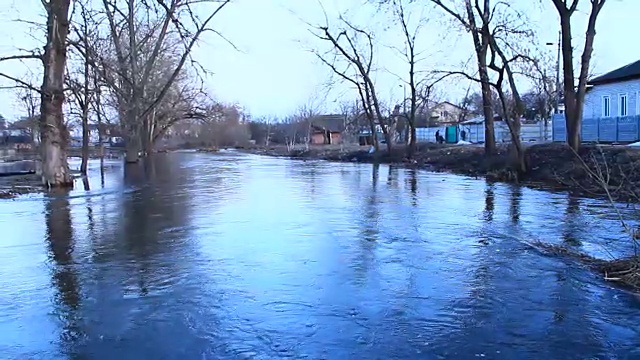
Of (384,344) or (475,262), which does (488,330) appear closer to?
(384,344)

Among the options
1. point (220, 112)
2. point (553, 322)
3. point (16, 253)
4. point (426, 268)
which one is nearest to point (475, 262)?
point (426, 268)

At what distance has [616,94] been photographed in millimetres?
38406

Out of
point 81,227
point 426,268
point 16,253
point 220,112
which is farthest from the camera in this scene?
point 220,112

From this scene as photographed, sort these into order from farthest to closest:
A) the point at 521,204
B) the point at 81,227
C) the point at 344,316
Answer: the point at 521,204 < the point at 81,227 < the point at 344,316

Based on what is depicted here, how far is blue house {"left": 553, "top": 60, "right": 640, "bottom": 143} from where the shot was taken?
30.9 metres

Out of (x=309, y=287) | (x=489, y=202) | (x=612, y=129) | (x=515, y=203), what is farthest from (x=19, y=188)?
(x=612, y=129)

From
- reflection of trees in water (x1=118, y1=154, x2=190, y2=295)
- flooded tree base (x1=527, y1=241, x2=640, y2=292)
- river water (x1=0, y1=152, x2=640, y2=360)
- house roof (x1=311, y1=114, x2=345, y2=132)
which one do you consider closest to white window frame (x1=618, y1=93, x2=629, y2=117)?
river water (x1=0, y1=152, x2=640, y2=360)

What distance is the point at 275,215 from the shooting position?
1345cm

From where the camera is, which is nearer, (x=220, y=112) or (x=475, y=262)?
(x=475, y=262)

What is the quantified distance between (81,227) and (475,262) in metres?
7.66

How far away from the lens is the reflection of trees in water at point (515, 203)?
44.0 feet

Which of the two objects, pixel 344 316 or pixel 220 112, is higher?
pixel 220 112

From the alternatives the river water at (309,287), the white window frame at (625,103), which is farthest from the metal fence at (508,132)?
the river water at (309,287)

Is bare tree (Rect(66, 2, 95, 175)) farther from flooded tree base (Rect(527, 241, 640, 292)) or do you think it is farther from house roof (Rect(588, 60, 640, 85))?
house roof (Rect(588, 60, 640, 85))
